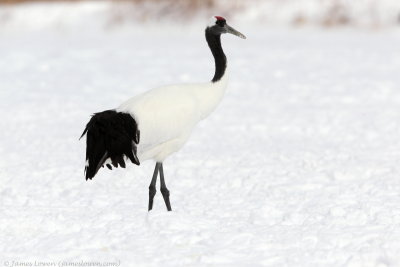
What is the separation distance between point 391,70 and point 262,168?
5.38 m

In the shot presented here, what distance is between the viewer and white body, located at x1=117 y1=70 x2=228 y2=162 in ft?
17.6

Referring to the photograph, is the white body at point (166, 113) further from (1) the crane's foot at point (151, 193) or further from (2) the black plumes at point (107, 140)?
(1) the crane's foot at point (151, 193)

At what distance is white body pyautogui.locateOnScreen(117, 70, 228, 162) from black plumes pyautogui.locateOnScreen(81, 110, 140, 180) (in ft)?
0.43

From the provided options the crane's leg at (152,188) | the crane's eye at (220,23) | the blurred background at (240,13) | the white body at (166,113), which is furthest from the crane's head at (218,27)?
the blurred background at (240,13)

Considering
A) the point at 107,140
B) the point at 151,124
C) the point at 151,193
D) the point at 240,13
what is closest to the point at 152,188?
the point at 151,193

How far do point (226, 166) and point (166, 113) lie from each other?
6.35 ft

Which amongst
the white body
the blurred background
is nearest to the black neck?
the white body

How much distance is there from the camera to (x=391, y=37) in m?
15.1

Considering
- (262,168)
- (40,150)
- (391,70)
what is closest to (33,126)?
(40,150)

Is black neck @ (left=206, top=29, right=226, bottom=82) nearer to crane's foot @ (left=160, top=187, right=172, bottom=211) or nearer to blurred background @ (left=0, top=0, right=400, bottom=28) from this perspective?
crane's foot @ (left=160, top=187, right=172, bottom=211)

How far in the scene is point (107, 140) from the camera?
518cm

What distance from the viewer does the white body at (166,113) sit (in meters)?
5.38

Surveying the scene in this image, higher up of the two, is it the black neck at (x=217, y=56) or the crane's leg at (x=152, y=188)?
the black neck at (x=217, y=56)

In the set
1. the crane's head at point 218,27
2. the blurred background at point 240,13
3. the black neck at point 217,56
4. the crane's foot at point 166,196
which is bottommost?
the crane's foot at point 166,196
